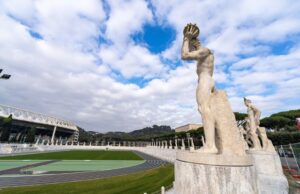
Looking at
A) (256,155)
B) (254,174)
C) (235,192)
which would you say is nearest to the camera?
(235,192)

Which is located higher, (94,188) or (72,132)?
(72,132)

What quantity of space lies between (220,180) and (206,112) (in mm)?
1430

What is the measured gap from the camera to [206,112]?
4.87 meters

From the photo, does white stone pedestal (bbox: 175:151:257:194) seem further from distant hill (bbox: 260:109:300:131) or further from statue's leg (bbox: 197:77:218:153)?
distant hill (bbox: 260:109:300:131)

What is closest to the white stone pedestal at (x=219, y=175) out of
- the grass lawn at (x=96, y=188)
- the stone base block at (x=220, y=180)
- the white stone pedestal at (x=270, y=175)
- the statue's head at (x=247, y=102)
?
the stone base block at (x=220, y=180)

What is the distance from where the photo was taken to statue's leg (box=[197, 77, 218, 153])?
467cm

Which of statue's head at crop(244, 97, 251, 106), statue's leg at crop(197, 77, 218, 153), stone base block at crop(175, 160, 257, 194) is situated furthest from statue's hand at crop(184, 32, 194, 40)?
statue's head at crop(244, 97, 251, 106)

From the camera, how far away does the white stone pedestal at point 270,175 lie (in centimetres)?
818

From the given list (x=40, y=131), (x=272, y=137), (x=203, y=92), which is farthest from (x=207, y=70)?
(x=40, y=131)

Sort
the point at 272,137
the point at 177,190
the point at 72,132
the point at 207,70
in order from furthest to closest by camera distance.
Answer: the point at 72,132, the point at 272,137, the point at 207,70, the point at 177,190

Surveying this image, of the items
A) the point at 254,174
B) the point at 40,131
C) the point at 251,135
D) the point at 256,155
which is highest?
the point at 40,131

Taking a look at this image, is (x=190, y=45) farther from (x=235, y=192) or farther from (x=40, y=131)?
(x=40, y=131)

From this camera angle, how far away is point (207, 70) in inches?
204

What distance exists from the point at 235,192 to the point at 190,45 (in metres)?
3.29
